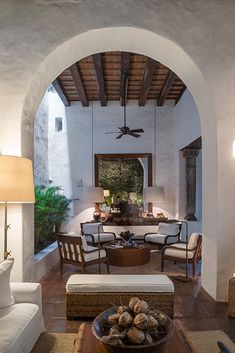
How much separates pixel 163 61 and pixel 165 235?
13.9 ft

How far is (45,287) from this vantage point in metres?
→ 4.68

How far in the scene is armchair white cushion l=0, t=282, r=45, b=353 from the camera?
2.17 meters

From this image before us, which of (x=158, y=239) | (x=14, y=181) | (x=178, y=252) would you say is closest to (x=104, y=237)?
(x=158, y=239)

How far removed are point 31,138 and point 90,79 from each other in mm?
4003

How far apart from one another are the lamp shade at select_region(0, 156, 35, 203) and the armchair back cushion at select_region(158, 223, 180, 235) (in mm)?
4829

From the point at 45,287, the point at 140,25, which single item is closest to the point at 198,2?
the point at 140,25

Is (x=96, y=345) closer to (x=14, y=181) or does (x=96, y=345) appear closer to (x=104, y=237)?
(x=14, y=181)

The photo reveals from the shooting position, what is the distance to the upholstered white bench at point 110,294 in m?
3.41

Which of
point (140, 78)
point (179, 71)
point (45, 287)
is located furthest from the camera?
point (140, 78)

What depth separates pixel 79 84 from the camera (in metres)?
7.25

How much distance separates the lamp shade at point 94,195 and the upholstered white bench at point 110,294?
4483 millimetres

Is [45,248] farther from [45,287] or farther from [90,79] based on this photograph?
[90,79]

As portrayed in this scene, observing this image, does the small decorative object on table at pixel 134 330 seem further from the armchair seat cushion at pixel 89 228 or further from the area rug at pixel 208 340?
the armchair seat cushion at pixel 89 228

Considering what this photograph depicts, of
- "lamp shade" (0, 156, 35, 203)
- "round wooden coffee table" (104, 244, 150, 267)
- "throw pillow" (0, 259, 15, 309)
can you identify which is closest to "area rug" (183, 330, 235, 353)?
"throw pillow" (0, 259, 15, 309)
